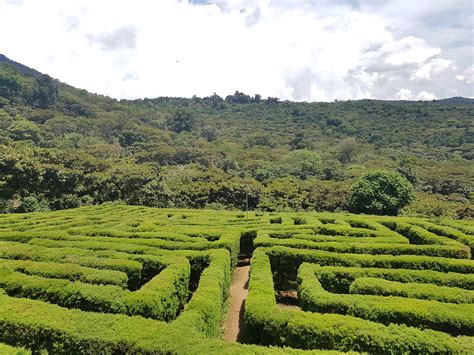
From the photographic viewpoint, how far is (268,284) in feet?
51.8

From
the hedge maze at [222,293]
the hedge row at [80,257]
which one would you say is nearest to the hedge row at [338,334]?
the hedge maze at [222,293]

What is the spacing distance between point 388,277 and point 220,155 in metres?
80.2

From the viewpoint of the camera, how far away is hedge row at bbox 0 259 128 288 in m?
15.7

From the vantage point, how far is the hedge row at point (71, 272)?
51.6ft

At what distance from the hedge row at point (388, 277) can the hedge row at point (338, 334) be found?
16.3 feet

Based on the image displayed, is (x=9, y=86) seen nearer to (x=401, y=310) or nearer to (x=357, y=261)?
(x=357, y=261)

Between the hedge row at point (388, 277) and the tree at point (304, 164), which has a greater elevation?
the tree at point (304, 164)

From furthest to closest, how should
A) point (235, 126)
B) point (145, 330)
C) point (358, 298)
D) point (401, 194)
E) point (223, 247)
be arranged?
point (235, 126)
point (401, 194)
point (223, 247)
point (358, 298)
point (145, 330)

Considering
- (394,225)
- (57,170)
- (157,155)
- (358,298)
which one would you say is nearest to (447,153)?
(157,155)

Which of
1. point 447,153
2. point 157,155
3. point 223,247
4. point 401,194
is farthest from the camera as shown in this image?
point 447,153

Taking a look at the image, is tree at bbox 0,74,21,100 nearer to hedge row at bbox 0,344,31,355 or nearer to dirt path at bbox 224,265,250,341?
dirt path at bbox 224,265,250,341

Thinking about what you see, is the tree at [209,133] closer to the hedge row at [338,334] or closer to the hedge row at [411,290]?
the hedge row at [411,290]

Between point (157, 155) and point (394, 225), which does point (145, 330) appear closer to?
point (394, 225)

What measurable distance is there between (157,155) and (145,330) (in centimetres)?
7742
